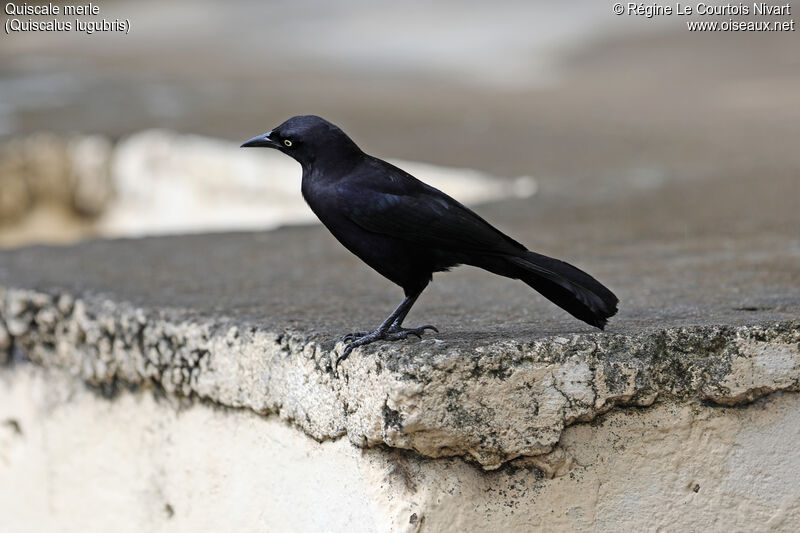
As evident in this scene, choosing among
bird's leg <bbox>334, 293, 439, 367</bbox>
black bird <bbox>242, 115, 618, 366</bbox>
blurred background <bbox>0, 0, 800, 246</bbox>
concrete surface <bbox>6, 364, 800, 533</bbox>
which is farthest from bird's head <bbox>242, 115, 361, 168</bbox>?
blurred background <bbox>0, 0, 800, 246</bbox>

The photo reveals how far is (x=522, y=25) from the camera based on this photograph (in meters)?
15.5

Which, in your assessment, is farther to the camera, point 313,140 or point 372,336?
point 313,140

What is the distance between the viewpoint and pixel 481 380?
2.05 metres

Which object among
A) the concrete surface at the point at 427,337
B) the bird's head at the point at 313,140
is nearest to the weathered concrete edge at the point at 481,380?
the concrete surface at the point at 427,337

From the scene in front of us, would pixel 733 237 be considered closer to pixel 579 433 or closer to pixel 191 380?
pixel 579 433

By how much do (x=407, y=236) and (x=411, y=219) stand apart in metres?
0.04

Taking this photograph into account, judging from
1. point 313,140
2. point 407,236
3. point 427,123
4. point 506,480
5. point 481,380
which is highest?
point 427,123

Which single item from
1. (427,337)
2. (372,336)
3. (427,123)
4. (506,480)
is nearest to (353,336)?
(372,336)

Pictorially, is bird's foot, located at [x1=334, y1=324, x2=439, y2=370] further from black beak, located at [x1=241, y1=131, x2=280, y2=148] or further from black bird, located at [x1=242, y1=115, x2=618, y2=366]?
black beak, located at [x1=241, y1=131, x2=280, y2=148]

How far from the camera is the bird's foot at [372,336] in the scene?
215 cm

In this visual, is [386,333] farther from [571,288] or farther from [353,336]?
[571,288]

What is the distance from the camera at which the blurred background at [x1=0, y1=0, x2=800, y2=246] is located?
6.15 m

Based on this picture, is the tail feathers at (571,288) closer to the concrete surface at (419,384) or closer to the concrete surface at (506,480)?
the concrete surface at (419,384)

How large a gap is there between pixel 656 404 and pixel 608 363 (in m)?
0.18
